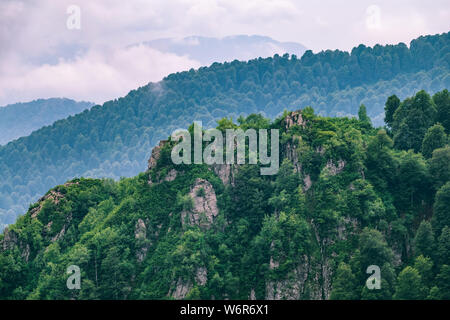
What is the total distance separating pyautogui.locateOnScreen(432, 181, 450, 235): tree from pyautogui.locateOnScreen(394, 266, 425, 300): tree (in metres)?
6.37

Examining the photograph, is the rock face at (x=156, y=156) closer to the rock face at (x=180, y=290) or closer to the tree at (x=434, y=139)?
the rock face at (x=180, y=290)

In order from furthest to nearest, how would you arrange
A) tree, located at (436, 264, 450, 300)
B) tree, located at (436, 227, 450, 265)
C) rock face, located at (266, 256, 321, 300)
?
rock face, located at (266, 256, 321, 300) → tree, located at (436, 227, 450, 265) → tree, located at (436, 264, 450, 300)

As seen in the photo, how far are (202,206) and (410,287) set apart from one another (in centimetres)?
2366

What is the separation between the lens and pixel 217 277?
61.2 metres

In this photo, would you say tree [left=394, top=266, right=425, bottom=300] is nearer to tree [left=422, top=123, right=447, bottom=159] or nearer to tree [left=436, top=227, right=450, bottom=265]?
tree [left=436, top=227, right=450, bottom=265]

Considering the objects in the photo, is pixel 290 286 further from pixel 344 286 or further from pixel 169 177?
pixel 169 177

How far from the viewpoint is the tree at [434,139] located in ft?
218

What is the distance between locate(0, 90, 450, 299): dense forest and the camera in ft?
199

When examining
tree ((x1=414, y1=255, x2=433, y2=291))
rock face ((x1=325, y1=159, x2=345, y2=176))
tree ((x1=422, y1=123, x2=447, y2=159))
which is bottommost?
tree ((x1=414, y1=255, x2=433, y2=291))

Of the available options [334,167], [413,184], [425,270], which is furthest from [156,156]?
[425,270]

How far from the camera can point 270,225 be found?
209ft

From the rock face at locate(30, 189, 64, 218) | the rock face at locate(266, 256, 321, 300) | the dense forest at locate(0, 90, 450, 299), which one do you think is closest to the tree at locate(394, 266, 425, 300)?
the dense forest at locate(0, 90, 450, 299)

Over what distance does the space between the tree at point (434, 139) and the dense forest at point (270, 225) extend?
0.11 meters

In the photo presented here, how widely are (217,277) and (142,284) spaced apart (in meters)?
7.66
